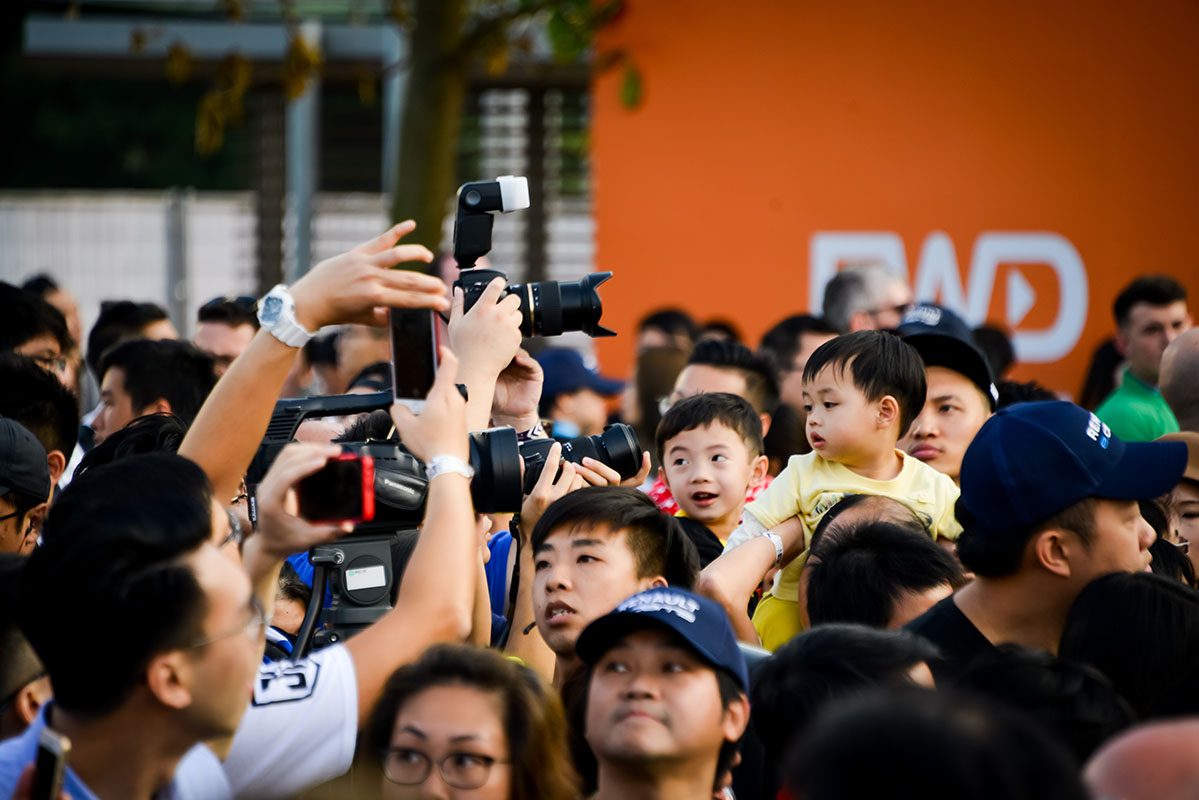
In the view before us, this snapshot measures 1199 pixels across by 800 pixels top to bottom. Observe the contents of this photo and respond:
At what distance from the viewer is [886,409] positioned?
4086 millimetres

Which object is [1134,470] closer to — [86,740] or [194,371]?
[86,740]

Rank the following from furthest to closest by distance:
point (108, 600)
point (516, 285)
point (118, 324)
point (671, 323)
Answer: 1. point (671, 323)
2. point (118, 324)
3. point (516, 285)
4. point (108, 600)

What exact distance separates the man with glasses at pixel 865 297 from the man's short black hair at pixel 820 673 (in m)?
3.80

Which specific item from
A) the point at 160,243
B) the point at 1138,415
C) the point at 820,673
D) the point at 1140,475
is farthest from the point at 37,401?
the point at 160,243

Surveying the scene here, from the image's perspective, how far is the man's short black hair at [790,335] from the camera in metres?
6.25

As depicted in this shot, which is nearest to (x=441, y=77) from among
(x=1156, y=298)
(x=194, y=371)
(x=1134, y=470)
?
(x=194, y=371)

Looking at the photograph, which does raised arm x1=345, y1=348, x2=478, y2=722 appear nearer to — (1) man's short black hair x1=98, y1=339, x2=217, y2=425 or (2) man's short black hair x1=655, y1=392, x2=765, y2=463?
(2) man's short black hair x1=655, y1=392, x2=765, y2=463

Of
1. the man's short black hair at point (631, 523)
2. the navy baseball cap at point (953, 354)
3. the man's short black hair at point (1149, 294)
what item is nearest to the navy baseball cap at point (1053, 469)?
the man's short black hair at point (631, 523)

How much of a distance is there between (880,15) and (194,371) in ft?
19.2

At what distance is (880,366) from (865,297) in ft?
8.77

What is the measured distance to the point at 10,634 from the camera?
2.62 meters

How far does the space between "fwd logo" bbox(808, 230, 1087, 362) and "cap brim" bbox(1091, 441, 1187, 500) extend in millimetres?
6102

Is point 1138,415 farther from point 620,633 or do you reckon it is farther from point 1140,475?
point 620,633

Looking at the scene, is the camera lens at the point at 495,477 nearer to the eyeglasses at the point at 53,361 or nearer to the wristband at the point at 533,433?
the wristband at the point at 533,433
